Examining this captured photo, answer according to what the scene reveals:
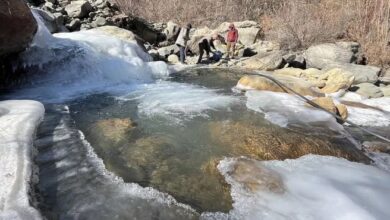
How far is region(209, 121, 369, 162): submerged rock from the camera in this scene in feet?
14.1

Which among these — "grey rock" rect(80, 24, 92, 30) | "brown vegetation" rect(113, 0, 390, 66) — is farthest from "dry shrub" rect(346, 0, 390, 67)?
"grey rock" rect(80, 24, 92, 30)

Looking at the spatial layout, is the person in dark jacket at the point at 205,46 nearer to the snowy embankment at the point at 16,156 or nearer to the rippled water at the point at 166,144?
the rippled water at the point at 166,144

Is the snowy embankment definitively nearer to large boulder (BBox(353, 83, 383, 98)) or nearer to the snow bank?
the snow bank

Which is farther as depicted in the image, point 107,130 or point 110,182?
point 107,130

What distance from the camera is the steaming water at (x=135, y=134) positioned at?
3.20m

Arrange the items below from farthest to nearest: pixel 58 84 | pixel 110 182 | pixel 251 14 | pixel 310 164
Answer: pixel 251 14, pixel 58 84, pixel 310 164, pixel 110 182

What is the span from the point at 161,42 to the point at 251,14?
593 cm

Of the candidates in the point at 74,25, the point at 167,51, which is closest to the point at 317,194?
the point at 167,51

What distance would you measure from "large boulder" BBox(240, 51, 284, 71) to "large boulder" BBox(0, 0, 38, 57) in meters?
6.17

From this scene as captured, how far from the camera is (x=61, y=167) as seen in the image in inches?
146

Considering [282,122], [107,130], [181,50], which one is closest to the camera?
[107,130]

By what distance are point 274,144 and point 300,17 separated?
9998mm

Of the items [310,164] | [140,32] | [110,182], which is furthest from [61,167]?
[140,32]

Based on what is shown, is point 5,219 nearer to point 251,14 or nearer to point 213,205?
point 213,205
